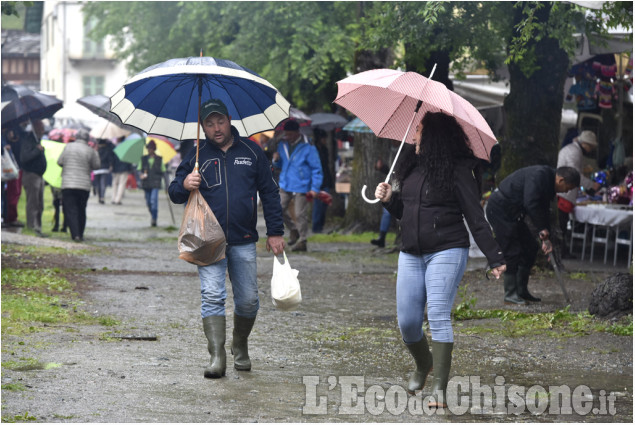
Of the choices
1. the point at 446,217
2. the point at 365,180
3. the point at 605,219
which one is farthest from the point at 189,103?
the point at 365,180

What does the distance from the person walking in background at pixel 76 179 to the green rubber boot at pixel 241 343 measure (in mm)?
10889

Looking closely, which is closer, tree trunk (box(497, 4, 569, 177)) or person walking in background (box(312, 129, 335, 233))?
tree trunk (box(497, 4, 569, 177))

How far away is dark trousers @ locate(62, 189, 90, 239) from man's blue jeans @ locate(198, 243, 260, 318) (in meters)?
11.0

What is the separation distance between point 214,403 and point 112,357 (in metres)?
1.59

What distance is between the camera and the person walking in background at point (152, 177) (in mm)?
22328

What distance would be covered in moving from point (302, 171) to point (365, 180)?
11.7 ft

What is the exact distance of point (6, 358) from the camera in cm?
742

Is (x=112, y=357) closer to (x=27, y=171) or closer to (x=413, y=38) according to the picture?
(x=413, y=38)

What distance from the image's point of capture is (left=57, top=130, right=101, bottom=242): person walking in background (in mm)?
17859

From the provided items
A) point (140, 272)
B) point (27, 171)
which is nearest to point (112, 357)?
point (140, 272)

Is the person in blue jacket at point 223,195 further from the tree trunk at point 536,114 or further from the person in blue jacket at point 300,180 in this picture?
the person in blue jacket at point 300,180

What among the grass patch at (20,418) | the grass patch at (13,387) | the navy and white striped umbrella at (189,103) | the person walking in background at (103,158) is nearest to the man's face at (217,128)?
the navy and white striped umbrella at (189,103)

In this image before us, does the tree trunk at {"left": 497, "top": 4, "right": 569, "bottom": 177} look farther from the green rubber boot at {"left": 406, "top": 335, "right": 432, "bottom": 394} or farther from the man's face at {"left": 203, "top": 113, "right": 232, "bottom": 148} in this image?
the green rubber boot at {"left": 406, "top": 335, "right": 432, "bottom": 394}

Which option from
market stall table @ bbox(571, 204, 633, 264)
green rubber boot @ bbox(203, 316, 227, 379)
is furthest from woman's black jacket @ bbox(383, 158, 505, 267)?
market stall table @ bbox(571, 204, 633, 264)
